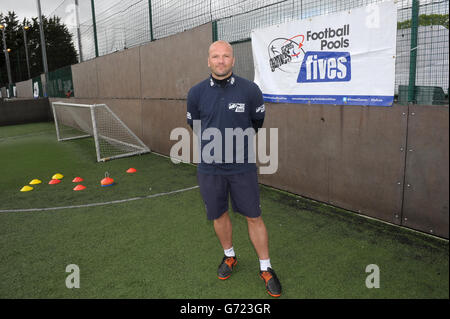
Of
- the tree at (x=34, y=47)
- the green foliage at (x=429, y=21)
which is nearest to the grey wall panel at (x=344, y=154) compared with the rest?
the green foliage at (x=429, y=21)

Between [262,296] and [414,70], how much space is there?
271 centimetres

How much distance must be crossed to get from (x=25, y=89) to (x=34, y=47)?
28727 millimetres

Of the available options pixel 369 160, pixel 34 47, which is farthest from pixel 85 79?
pixel 34 47

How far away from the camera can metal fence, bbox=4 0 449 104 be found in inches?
140

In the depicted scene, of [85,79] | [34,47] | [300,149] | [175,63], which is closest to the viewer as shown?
[300,149]

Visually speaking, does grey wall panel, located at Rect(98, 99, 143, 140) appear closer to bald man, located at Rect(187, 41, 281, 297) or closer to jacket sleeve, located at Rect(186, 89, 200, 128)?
jacket sleeve, located at Rect(186, 89, 200, 128)

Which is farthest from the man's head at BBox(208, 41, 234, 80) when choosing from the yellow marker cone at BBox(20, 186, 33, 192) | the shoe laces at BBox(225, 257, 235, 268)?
the yellow marker cone at BBox(20, 186, 33, 192)

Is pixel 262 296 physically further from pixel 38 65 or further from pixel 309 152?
pixel 38 65

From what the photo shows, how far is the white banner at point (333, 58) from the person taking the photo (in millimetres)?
3865

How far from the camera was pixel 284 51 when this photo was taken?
16.0 feet

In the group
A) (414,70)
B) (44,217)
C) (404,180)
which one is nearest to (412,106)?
(414,70)

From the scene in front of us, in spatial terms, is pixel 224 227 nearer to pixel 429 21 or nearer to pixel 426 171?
pixel 426 171

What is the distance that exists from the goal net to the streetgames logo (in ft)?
15.0
